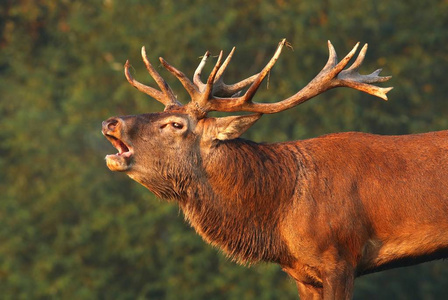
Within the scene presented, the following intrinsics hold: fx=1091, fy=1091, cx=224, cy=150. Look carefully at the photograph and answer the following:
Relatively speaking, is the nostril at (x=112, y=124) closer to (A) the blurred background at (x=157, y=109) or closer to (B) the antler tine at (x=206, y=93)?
(B) the antler tine at (x=206, y=93)

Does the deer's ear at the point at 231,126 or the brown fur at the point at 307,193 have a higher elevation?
the deer's ear at the point at 231,126

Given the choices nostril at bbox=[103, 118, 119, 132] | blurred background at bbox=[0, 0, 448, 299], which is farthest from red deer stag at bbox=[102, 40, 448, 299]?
blurred background at bbox=[0, 0, 448, 299]

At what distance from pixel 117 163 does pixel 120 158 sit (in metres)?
0.06

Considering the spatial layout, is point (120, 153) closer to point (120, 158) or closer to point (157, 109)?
point (120, 158)

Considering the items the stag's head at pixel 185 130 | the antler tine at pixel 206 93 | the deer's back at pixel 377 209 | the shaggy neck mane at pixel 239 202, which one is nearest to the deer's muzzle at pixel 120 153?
the stag's head at pixel 185 130

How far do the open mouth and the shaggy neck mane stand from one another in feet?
2.02

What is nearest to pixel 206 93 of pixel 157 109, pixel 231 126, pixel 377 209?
pixel 231 126

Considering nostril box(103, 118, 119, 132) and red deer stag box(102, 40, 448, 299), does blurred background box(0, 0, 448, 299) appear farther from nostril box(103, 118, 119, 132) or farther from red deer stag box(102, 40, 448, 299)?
nostril box(103, 118, 119, 132)

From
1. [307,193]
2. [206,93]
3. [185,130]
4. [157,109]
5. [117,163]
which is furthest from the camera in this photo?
[157,109]

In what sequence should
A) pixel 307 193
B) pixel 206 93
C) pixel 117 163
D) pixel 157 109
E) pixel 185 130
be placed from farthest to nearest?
1. pixel 157 109
2. pixel 206 93
3. pixel 185 130
4. pixel 307 193
5. pixel 117 163

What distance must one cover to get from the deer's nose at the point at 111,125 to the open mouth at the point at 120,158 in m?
0.05

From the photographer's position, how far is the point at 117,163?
8.83 metres

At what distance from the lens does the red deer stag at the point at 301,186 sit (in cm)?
881

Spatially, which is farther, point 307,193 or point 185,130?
point 185,130
